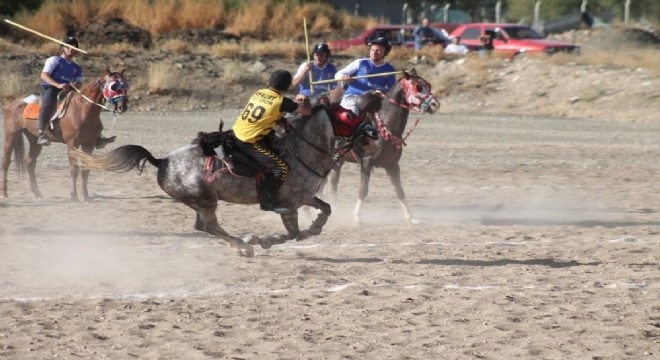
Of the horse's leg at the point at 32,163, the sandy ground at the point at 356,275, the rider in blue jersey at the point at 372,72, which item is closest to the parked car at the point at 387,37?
the sandy ground at the point at 356,275

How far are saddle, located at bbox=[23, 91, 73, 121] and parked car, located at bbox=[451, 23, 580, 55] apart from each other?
23370 millimetres

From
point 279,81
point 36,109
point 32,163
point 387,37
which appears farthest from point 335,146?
point 387,37

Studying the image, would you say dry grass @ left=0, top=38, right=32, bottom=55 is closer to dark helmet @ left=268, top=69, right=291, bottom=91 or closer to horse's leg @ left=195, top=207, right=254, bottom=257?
horse's leg @ left=195, top=207, right=254, bottom=257

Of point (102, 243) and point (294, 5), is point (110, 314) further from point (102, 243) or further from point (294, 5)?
point (294, 5)

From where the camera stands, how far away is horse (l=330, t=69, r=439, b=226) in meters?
13.4

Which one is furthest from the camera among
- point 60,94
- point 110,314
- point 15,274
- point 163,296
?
point 60,94

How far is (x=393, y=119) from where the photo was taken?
44.7 feet

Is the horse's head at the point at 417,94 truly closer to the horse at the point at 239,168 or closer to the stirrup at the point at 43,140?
the horse at the point at 239,168

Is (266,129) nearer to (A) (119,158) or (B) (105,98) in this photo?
(A) (119,158)

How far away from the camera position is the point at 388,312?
8.97 meters

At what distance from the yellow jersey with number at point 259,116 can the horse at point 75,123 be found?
442cm

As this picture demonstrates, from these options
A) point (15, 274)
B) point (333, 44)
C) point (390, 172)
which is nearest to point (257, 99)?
point (15, 274)

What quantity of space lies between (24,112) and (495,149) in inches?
397

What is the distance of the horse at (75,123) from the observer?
1474 cm
